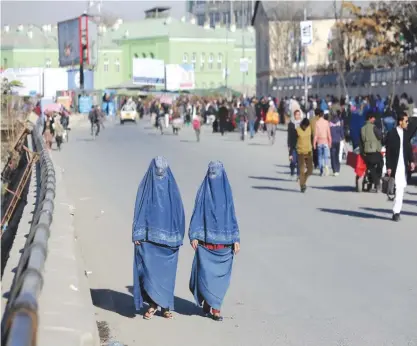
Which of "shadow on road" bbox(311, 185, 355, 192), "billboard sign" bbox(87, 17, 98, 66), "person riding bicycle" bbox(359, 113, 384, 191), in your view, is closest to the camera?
"person riding bicycle" bbox(359, 113, 384, 191)

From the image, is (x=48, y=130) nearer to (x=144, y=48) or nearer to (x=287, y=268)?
(x=287, y=268)

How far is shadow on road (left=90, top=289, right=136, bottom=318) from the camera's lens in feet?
33.3

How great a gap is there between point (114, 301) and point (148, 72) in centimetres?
8679

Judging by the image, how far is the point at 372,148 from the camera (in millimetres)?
20250

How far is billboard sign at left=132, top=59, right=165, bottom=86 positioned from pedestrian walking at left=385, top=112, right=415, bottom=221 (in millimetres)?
79583

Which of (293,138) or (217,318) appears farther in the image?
(293,138)

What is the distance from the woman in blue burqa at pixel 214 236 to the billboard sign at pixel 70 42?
79120 millimetres

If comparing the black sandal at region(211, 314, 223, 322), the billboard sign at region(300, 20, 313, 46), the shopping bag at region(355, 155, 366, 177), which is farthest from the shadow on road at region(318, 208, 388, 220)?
the billboard sign at region(300, 20, 313, 46)

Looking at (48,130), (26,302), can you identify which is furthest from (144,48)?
(26,302)

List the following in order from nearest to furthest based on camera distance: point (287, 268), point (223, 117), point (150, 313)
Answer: point (150, 313) < point (287, 268) < point (223, 117)

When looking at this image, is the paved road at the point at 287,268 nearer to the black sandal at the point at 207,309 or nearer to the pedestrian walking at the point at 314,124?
the black sandal at the point at 207,309

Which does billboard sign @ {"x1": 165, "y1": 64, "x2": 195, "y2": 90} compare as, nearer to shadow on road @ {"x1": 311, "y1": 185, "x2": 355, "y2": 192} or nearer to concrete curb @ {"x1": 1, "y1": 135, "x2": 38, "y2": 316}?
shadow on road @ {"x1": 311, "y1": 185, "x2": 355, "y2": 192}

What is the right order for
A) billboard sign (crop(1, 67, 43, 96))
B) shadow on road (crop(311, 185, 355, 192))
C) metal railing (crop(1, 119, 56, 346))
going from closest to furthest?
metal railing (crop(1, 119, 56, 346)) < shadow on road (crop(311, 185, 355, 192)) < billboard sign (crop(1, 67, 43, 96))

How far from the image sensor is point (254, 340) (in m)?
8.93
